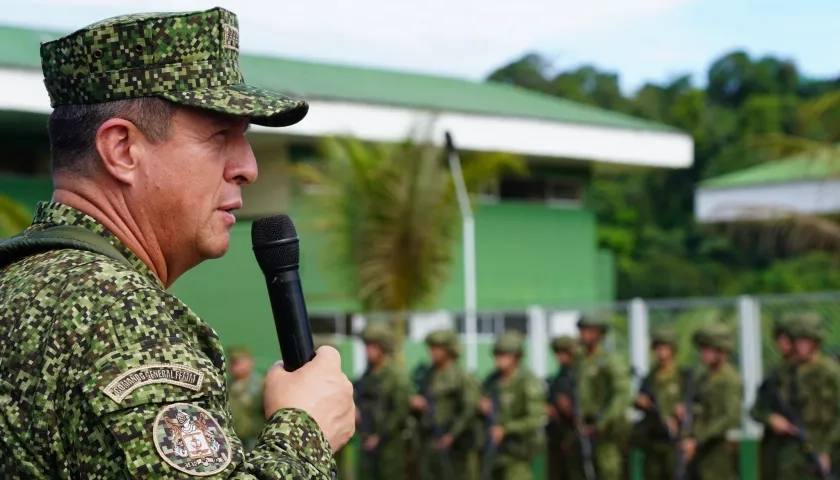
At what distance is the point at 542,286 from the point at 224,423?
19.8 meters

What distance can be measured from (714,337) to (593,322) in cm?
185

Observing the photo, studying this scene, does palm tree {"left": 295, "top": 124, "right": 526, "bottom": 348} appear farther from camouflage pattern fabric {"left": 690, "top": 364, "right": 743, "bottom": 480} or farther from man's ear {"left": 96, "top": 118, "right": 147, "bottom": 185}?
man's ear {"left": 96, "top": 118, "right": 147, "bottom": 185}

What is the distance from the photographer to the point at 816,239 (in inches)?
640

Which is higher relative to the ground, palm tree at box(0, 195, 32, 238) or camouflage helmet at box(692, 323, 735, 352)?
palm tree at box(0, 195, 32, 238)

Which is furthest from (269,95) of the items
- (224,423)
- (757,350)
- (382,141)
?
(382,141)

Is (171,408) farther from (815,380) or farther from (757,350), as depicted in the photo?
(757,350)

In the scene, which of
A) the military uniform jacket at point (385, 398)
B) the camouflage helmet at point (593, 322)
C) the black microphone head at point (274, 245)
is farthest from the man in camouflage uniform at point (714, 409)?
the black microphone head at point (274, 245)

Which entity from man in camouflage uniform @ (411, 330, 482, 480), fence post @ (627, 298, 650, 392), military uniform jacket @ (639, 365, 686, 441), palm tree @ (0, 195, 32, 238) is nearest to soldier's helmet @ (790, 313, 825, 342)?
military uniform jacket @ (639, 365, 686, 441)

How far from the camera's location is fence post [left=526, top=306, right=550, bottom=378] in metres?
13.8

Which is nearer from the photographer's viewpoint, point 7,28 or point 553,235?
point 7,28

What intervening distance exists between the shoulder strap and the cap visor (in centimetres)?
22

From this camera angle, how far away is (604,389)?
1208 cm

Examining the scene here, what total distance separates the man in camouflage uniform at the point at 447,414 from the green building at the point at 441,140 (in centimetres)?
149

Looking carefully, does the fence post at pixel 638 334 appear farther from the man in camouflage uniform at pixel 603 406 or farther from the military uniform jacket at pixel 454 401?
the military uniform jacket at pixel 454 401
